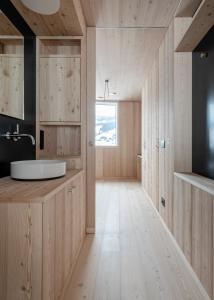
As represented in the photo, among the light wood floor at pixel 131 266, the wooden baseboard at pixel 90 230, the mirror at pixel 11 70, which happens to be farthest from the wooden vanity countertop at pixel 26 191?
the wooden baseboard at pixel 90 230

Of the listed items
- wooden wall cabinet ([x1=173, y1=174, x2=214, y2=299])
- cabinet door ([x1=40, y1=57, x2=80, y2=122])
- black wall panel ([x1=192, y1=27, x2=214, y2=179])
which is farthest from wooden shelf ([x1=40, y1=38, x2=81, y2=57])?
wooden wall cabinet ([x1=173, y1=174, x2=214, y2=299])

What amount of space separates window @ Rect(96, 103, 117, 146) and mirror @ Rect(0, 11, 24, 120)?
4582 mm

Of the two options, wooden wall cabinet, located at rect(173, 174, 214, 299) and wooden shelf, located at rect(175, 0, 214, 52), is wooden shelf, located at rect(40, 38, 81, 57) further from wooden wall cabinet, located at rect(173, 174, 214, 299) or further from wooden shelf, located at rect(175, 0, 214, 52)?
wooden wall cabinet, located at rect(173, 174, 214, 299)

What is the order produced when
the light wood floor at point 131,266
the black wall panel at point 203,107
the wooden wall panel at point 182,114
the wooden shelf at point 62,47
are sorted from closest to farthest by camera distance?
1. the light wood floor at point 131,266
2. the black wall panel at point 203,107
3. the wooden wall panel at point 182,114
4. the wooden shelf at point 62,47

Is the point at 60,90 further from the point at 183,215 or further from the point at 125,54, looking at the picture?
the point at 183,215

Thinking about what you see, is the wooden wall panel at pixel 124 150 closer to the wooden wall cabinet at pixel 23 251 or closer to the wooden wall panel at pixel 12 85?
the wooden wall panel at pixel 12 85

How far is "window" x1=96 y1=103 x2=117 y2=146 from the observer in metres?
6.52

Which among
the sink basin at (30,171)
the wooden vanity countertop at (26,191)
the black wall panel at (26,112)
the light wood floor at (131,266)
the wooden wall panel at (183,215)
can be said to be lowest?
the light wood floor at (131,266)

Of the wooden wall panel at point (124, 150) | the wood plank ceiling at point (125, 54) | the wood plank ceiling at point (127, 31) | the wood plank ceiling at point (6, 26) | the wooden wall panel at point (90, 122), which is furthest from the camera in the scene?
the wooden wall panel at point (124, 150)

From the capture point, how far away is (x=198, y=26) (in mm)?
1660

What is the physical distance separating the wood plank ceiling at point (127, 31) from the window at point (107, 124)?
7.14 ft

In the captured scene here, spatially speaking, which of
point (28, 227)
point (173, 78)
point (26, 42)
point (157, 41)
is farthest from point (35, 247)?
point (157, 41)

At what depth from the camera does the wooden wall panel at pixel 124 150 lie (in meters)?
6.48

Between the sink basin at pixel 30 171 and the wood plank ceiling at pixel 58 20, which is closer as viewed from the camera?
the sink basin at pixel 30 171
